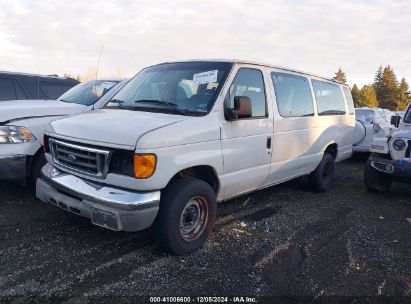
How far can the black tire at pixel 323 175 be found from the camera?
6210mm

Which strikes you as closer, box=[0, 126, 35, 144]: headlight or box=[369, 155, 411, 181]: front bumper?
box=[0, 126, 35, 144]: headlight

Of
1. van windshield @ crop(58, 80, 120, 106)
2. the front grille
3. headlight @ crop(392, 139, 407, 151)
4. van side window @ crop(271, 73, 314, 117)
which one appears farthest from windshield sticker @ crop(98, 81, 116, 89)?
headlight @ crop(392, 139, 407, 151)

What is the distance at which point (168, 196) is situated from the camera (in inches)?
133

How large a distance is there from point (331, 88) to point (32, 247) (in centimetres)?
544

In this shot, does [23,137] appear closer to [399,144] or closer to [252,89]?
[252,89]

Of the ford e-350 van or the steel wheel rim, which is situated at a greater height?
the ford e-350 van

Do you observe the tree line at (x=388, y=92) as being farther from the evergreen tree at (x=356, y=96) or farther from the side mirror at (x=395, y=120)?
the side mirror at (x=395, y=120)

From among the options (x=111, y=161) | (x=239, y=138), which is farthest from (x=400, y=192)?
(x=111, y=161)

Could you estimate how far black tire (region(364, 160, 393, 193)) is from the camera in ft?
20.7

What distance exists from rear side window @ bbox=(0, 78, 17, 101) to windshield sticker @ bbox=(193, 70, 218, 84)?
455 centimetres

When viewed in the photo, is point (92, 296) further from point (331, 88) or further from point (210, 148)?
point (331, 88)

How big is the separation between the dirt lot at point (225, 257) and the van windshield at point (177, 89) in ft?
4.84

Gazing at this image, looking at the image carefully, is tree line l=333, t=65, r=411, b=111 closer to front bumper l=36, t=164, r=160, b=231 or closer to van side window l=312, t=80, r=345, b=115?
van side window l=312, t=80, r=345, b=115

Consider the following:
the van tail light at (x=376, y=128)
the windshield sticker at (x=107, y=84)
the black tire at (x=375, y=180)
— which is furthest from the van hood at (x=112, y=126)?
the van tail light at (x=376, y=128)
